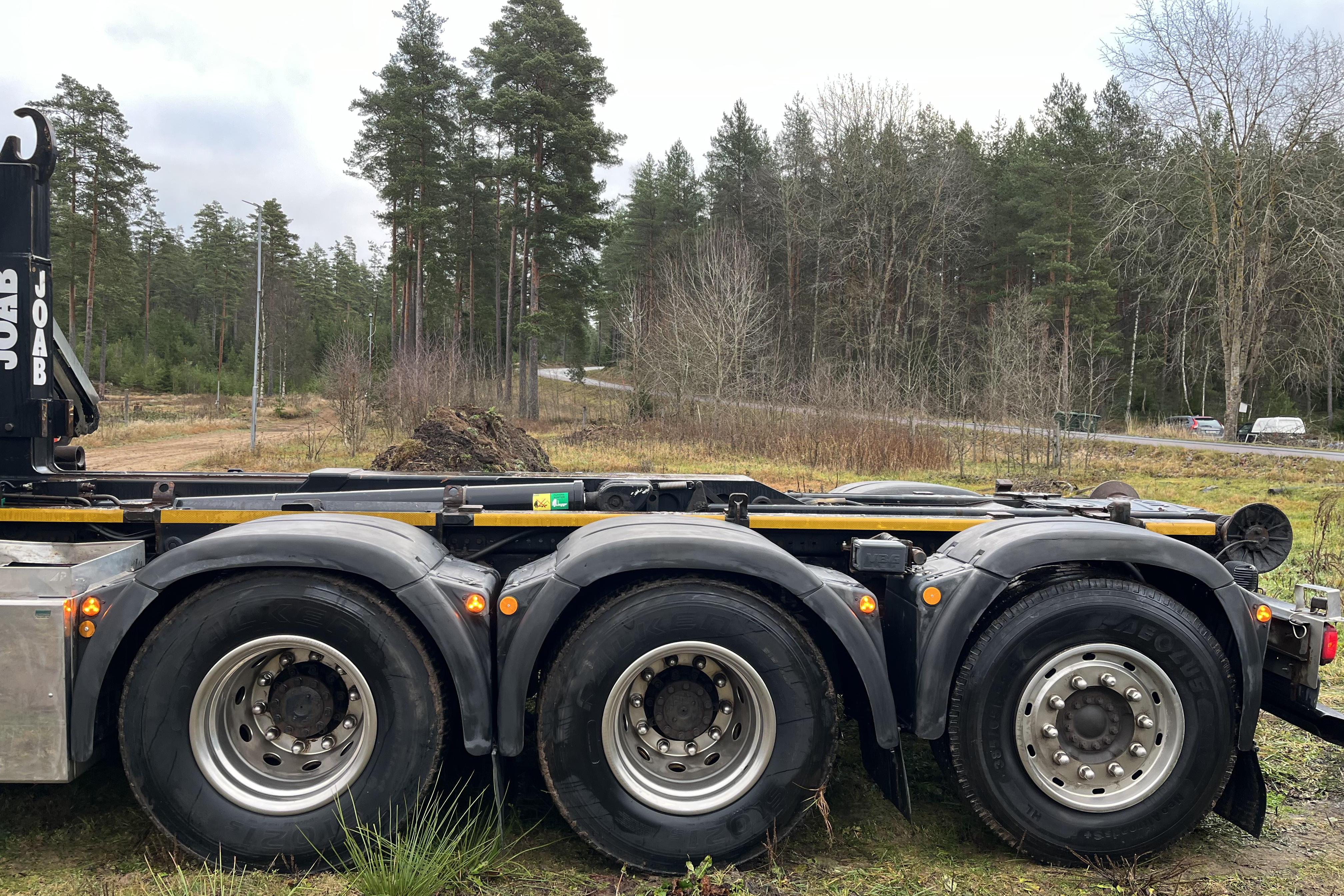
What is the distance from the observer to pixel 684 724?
2.94 m

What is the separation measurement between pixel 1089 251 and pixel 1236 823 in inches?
1894

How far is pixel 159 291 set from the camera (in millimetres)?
84125

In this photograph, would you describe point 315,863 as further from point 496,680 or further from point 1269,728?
point 1269,728

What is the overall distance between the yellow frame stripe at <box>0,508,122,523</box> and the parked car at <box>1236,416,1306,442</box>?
3566 centimetres

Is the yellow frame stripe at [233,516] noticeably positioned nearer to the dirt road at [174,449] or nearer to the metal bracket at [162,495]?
the metal bracket at [162,495]

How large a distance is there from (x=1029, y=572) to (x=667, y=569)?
1411 millimetres

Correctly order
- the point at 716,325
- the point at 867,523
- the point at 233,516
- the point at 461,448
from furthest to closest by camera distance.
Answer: the point at 716,325 → the point at 461,448 → the point at 867,523 → the point at 233,516

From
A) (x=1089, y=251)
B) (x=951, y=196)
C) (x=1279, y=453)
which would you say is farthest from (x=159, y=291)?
(x=1279, y=453)

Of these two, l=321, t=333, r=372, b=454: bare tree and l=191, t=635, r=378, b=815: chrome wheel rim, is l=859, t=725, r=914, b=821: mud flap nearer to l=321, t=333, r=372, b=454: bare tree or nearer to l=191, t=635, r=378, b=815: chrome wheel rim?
l=191, t=635, r=378, b=815: chrome wheel rim

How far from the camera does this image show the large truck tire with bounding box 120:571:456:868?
284cm

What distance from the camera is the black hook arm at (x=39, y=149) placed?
12.2ft

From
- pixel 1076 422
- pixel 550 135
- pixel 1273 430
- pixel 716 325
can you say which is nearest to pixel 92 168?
pixel 550 135

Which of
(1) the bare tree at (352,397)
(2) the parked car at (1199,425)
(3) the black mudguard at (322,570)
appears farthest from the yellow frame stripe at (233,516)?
(2) the parked car at (1199,425)

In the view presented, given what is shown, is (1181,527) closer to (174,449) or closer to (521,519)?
(521,519)
